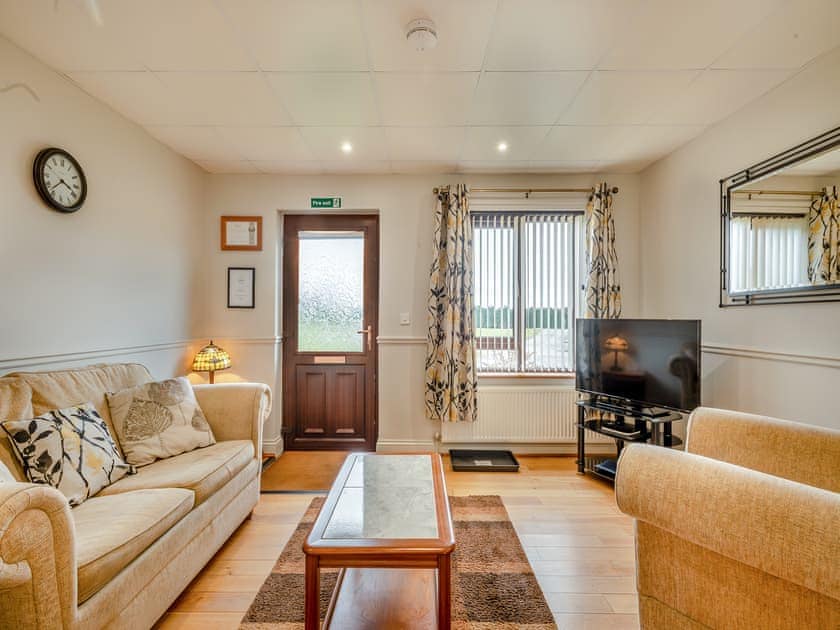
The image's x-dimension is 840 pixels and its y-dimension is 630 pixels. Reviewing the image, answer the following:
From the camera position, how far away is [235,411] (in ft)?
8.08

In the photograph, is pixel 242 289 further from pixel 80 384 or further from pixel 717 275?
pixel 717 275

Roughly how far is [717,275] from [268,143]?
3386mm

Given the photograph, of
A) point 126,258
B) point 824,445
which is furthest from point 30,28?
point 824,445

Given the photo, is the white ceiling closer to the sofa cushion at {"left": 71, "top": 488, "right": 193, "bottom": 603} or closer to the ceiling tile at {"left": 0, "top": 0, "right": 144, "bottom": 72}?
the ceiling tile at {"left": 0, "top": 0, "right": 144, "bottom": 72}

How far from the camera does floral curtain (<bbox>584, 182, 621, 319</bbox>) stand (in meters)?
3.47

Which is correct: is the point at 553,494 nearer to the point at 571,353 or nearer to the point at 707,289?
the point at 571,353

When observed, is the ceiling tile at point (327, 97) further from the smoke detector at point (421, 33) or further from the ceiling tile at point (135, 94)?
the ceiling tile at point (135, 94)

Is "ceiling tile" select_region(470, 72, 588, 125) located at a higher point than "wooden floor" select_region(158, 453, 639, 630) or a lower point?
higher

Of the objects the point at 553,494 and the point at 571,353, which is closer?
the point at 553,494

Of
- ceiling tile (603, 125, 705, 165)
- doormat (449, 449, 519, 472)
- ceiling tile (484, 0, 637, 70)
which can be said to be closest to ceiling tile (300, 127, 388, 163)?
ceiling tile (484, 0, 637, 70)

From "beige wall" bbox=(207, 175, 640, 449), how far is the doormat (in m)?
0.33

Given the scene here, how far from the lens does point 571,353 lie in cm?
366

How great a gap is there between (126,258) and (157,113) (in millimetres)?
981

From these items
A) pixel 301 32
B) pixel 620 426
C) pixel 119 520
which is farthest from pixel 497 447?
pixel 301 32
